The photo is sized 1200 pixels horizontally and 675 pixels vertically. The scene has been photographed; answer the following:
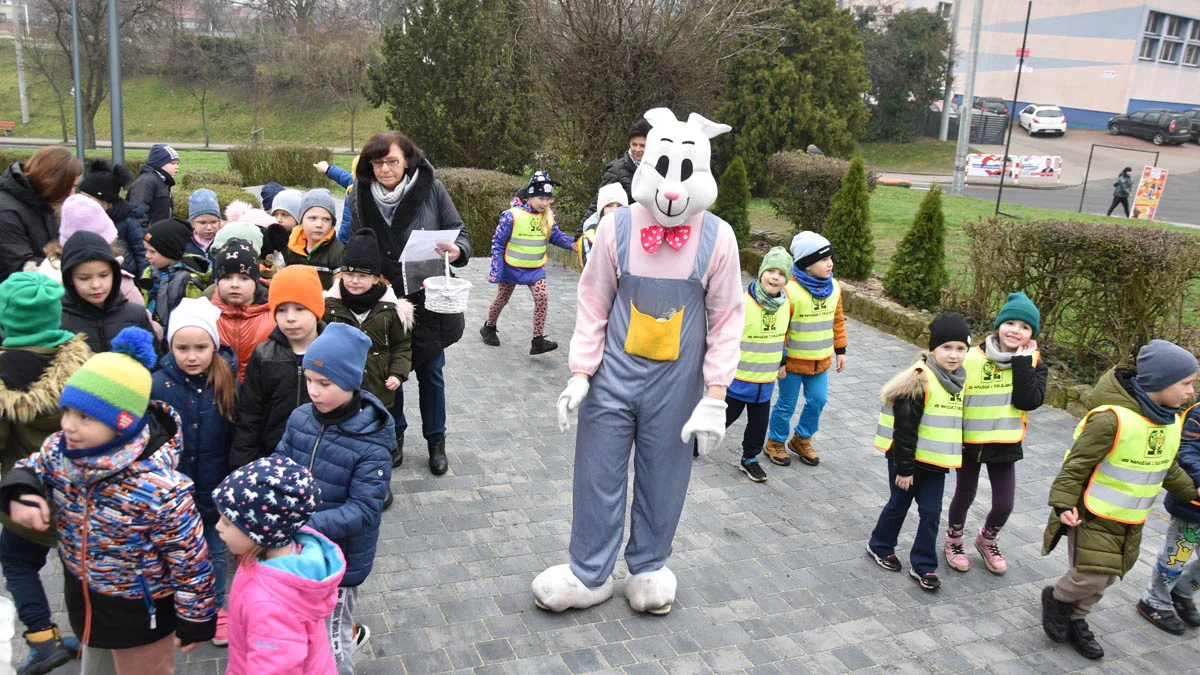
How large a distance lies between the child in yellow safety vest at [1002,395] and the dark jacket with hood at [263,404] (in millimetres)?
3340

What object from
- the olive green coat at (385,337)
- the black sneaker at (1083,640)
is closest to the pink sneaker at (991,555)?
the black sneaker at (1083,640)

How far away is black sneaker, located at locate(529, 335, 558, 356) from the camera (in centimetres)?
830

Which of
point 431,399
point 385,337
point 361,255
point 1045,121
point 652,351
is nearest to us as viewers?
point 652,351

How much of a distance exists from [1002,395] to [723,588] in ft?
5.82

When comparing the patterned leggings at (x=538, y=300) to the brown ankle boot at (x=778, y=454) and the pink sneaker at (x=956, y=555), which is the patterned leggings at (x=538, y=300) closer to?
the brown ankle boot at (x=778, y=454)

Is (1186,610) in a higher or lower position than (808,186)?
lower

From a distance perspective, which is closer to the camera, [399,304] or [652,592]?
[652,592]

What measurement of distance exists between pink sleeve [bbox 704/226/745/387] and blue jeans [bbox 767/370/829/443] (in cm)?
208

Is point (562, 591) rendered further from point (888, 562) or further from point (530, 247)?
point (530, 247)

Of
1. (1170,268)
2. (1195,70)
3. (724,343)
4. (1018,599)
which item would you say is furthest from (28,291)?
(1195,70)

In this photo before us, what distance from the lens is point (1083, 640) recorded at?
422 cm

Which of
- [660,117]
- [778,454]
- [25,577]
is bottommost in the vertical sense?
[778,454]

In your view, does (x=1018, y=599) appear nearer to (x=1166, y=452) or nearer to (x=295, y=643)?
(x=1166, y=452)

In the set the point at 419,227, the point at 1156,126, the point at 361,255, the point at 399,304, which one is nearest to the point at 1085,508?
the point at 399,304
